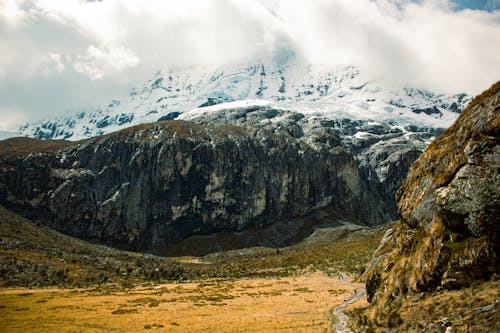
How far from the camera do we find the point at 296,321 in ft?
140

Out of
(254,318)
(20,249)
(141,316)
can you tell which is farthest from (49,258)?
(254,318)

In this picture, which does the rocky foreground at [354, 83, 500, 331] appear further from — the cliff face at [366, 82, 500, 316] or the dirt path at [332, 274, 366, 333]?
the dirt path at [332, 274, 366, 333]

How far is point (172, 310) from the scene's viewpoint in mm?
52125

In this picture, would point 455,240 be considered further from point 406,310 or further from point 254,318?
point 254,318

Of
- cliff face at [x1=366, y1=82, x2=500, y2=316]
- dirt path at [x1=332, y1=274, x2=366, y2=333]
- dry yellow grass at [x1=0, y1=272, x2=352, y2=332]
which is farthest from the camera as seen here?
dry yellow grass at [x1=0, y1=272, x2=352, y2=332]

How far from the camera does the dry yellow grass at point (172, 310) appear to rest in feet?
135

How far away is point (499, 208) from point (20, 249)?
385 ft

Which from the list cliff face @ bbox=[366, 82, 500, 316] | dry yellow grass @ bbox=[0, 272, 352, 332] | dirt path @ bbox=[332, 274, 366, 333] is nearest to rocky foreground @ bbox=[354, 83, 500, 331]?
cliff face @ bbox=[366, 82, 500, 316]

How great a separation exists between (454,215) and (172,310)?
34181mm

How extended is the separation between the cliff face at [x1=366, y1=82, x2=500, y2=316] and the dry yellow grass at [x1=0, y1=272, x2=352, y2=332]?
30.3 feet

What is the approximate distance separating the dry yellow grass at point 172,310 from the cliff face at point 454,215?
364 inches

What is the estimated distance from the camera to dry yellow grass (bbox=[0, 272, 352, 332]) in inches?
1625

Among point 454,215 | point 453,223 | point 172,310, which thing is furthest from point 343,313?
point 172,310

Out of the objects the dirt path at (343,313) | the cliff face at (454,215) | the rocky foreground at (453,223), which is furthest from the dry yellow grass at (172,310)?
the cliff face at (454,215)
